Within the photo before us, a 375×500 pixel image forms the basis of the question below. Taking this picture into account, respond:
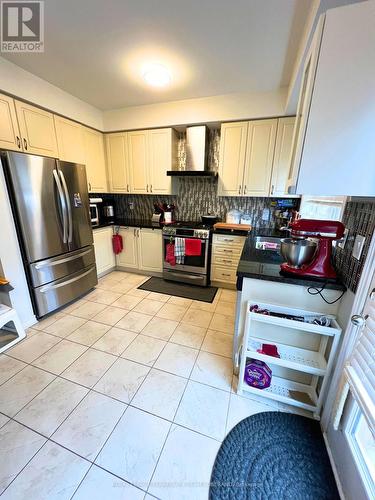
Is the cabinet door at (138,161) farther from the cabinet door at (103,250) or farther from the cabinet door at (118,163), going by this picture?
the cabinet door at (103,250)

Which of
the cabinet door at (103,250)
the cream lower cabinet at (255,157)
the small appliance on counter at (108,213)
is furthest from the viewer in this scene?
the small appliance on counter at (108,213)

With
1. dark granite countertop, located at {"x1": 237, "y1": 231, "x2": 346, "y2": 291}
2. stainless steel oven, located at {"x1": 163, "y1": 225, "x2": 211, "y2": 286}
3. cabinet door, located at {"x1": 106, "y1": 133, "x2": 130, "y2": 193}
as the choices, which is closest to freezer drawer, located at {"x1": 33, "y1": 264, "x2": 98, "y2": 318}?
stainless steel oven, located at {"x1": 163, "y1": 225, "x2": 211, "y2": 286}

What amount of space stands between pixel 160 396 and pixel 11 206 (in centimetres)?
210

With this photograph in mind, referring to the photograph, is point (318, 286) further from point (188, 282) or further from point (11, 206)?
point (11, 206)

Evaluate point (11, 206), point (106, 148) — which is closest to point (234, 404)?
point (11, 206)

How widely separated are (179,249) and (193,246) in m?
0.22

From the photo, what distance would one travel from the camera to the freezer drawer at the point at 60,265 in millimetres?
2154

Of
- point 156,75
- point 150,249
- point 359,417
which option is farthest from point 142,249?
point 359,417

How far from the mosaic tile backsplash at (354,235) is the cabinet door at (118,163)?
3063 mm

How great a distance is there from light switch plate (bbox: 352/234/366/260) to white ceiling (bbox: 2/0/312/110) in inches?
59.5

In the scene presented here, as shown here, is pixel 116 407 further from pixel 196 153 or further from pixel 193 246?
pixel 196 153

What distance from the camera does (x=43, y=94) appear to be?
2336 mm

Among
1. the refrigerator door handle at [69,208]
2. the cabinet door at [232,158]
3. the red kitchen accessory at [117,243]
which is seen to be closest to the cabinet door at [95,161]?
the red kitchen accessory at [117,243]

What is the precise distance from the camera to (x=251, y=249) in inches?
77.7
